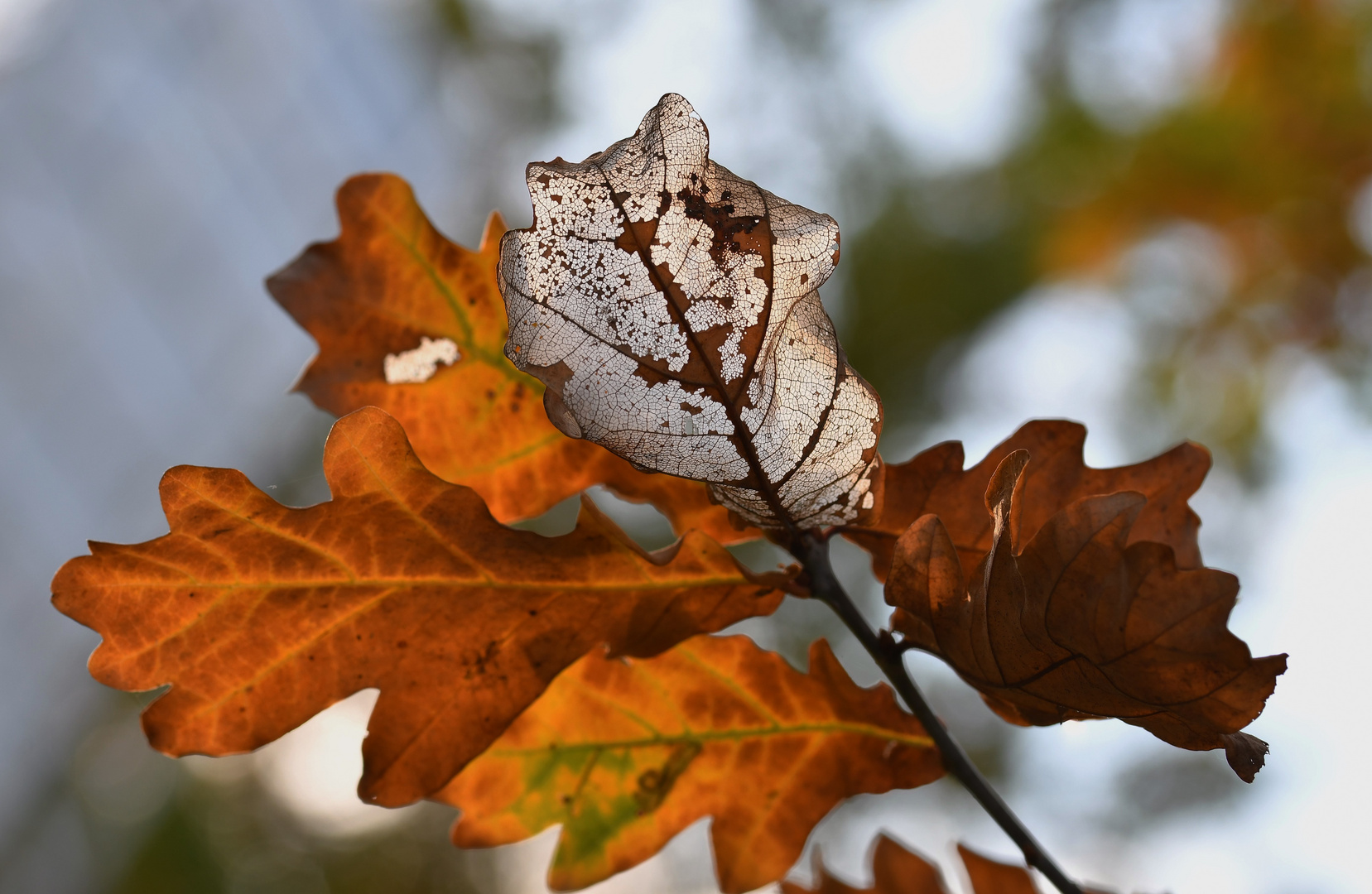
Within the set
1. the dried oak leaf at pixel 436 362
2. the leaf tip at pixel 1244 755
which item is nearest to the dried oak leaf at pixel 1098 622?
the leaf tip at pixel 1244 755

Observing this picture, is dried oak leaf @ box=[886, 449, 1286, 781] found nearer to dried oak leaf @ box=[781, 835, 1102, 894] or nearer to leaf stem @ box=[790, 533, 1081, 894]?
leaf stem @ box=[790, 533, 1081, 894]

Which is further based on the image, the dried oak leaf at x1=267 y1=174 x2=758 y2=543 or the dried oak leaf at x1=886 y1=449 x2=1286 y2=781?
the dried oak leaf at x1=267 y1=174 x2=758 y2=543

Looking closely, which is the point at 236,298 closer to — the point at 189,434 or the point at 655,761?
the point at 189,434

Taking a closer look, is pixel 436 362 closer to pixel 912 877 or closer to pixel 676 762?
pixel 676 762

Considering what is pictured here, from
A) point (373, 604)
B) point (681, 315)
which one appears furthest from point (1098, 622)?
point (373, 604)

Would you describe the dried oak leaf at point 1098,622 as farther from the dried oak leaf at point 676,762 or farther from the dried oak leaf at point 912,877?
the dried oak leaf at point 912,877

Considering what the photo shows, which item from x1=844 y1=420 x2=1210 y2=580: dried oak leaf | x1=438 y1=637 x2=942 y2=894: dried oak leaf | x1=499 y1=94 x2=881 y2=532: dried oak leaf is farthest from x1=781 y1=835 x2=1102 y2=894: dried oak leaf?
x1=499 y1=94 x2=881 y2=532: dried oak leaf
